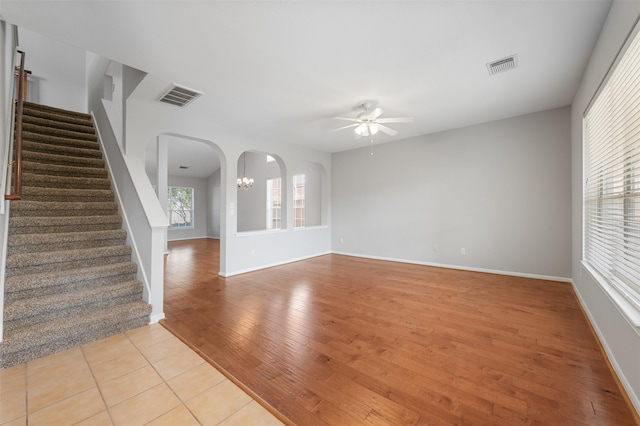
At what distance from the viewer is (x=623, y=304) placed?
1.81 metres

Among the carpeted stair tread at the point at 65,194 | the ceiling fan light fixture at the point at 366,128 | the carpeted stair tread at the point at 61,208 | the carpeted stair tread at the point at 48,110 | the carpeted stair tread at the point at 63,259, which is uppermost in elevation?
the carpeted stair tread at the point at 48,110

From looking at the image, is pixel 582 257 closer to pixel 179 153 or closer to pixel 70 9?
pixel 70 9

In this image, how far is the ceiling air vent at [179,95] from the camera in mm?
3295

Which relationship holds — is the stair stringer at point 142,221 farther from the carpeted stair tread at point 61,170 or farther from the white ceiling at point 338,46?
the white ceiling at point 338,46

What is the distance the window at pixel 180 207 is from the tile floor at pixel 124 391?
9180 mm

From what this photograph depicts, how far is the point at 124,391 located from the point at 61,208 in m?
2.61

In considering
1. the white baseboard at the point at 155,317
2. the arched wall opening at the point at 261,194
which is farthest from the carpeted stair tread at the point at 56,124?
the arched wall opening at the point at 261,194

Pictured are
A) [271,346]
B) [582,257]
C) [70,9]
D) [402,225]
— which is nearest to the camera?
[70,9]

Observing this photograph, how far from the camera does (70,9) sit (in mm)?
2000

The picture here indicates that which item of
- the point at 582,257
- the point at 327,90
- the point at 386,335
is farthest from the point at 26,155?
the point at 582,257

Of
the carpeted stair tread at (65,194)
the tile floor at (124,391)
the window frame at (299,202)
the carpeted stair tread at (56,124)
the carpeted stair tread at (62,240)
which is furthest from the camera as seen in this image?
the window frame at (299,202)

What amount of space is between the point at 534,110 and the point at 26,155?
7.44m

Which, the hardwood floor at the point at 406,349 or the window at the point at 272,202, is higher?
the window at the point at 272,202

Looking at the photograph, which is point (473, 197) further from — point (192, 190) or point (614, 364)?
point (192, 190)
